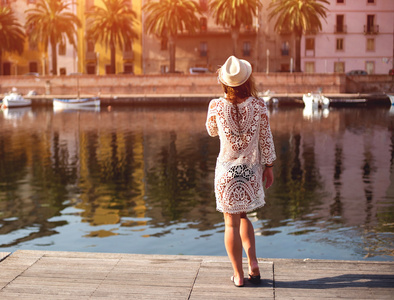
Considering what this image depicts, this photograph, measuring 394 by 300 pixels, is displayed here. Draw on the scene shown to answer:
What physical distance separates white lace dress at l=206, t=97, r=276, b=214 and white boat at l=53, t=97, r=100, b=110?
175 ft

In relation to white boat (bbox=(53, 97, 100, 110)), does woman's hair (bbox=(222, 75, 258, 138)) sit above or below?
above

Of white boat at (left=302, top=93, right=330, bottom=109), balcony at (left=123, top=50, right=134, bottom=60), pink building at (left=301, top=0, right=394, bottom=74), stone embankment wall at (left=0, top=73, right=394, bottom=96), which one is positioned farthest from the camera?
balcony at (left=123, top=50, right=134, bottom=60)

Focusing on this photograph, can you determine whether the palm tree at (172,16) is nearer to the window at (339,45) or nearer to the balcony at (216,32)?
the balcony at (216,32)

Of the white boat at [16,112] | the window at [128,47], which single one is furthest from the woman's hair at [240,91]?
the window at [128,47]

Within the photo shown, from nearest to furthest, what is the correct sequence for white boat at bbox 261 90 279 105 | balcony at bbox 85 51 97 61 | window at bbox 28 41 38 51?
white boat at bbox 261 90 279 105 < balcony at bbox 85 51 97 61 < window at bbox 28 41 38 51

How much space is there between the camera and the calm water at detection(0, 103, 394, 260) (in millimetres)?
11969

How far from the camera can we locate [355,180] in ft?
65.0

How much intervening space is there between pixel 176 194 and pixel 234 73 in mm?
12702

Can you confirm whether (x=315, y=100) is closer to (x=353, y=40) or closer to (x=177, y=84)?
(x=177, y=84)

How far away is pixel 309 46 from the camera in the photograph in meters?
67.4

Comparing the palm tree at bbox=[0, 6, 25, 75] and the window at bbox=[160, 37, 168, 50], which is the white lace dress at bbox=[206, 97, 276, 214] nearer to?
the palm tree at bbox=[0, 6, 25, 75]

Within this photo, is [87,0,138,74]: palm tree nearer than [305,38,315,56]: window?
Yes

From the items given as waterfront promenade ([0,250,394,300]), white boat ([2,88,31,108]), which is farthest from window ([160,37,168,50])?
waterfront promenade ([0,250,394,300])

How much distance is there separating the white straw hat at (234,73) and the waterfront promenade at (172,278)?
5.05 feet
